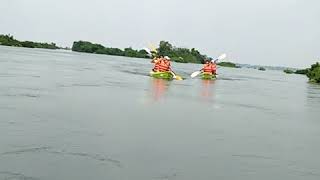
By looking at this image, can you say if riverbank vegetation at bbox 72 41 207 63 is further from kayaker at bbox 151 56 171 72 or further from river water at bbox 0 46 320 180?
river water at bbox 0 46 320 180

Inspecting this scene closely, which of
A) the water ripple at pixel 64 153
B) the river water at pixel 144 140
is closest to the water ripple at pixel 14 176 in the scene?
the river water at pixel 144 140

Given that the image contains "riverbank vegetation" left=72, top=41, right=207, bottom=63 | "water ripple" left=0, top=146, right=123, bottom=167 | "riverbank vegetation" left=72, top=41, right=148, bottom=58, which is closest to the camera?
"water ripple" left=0, top=146, right=123, bottom=167

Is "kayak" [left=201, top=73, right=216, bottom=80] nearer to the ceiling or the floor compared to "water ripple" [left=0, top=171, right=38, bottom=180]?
nearer to the floor

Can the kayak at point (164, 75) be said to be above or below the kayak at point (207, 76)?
above

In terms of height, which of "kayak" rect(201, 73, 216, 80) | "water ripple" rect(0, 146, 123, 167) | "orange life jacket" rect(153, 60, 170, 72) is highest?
"orange life jacket" rect(153, 60, 170, 72)

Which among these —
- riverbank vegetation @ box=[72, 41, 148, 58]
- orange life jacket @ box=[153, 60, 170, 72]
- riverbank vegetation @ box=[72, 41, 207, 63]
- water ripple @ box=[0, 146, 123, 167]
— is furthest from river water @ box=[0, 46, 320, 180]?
riverbank vegetation @ box=[72, 41, 148, 58]

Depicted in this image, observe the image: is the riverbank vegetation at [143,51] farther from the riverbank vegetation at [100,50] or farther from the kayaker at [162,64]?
the kayaker at [162,64]

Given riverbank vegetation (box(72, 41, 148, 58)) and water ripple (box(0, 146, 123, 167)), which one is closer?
water ripple (box(0, 146, 123, 167))

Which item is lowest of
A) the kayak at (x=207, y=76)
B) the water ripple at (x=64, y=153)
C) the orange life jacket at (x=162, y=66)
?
the kayak at (x=207, y=76)

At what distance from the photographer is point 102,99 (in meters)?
19.9

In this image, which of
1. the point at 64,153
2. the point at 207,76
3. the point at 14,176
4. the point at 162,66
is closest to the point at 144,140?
the point at 64,153

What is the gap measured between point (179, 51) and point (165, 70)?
267 feet

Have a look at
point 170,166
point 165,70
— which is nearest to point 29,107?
point 170,166

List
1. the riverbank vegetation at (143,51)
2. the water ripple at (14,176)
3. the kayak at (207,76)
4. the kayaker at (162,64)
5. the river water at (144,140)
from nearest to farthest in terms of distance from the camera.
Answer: the water ripple at (14,176) < the river water at (144,140) < the kayaker at (162,64) < the kayak at (207,76) < the riverbank vegetation at (143,51)
